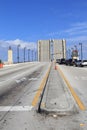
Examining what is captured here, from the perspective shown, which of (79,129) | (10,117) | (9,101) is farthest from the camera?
(9,101)

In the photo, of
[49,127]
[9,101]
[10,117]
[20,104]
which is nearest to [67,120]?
[49,127]

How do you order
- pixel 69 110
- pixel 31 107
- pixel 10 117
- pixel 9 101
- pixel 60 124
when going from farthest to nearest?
pixel 9 101 → pixel 31 107 → pixel 69 110 → pixel 10 117 → pixel 60 124

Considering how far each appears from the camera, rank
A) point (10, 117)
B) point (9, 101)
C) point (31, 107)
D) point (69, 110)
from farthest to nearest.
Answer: point (9, 101), point (31, 107), point (69, 110), point (10, 117)

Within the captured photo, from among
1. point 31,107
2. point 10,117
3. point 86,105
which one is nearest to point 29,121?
point 10,117

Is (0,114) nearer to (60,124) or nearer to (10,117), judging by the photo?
(10,117)

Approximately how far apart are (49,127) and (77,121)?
1075mm

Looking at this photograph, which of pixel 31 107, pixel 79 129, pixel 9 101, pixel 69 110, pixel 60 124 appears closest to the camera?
pixel 79 129

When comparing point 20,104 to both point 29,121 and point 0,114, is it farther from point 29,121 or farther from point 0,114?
point 29,121

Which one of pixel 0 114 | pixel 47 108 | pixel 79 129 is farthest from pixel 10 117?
pixel 79 129

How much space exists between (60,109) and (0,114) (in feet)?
6.28

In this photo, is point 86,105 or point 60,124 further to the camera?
point 86,105

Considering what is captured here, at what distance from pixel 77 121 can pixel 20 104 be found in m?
3.66

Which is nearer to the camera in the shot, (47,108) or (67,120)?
(67,120)

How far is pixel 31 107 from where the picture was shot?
11.5 m
